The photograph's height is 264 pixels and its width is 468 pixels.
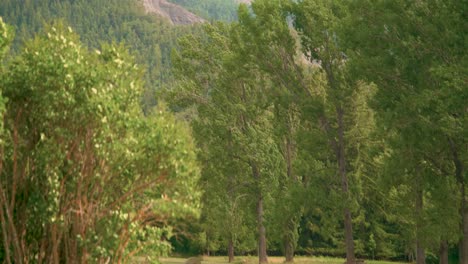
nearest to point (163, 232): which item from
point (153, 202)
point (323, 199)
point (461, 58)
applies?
point (153, 202)

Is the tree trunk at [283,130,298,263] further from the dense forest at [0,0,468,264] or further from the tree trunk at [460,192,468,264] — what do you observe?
the tree trunk at [460,192,468,264]

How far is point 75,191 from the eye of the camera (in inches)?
730

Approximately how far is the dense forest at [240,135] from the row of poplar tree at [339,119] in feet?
0.31

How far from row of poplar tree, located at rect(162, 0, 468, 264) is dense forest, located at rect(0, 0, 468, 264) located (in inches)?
3.7

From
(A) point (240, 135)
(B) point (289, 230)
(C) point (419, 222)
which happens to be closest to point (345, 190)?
(C) point (419, 222)

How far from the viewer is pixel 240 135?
51.2 meters

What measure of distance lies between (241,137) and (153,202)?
33.0 m

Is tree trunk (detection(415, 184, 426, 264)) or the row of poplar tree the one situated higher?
the row of poplar tree

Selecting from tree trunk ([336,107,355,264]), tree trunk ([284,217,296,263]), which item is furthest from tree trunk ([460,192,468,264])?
tree trunk ([284,217,296,263])

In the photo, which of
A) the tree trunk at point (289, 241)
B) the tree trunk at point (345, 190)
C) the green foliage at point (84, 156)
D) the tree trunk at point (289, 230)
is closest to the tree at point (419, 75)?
the tree trunk at point (345, 190)

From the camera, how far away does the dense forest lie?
17953 mm

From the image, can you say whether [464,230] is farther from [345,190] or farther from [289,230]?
[289,230]

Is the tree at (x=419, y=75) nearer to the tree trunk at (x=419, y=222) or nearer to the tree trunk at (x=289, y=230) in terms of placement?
the tree trunk at (x=419, y=222)

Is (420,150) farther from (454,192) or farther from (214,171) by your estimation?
(214,171)
